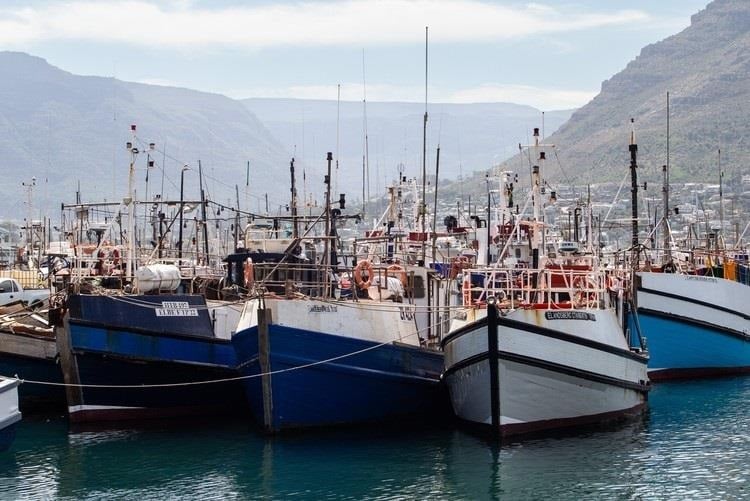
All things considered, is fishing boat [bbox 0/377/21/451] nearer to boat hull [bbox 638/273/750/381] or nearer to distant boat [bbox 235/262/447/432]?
distant boat [bbox 235/262/447/432]

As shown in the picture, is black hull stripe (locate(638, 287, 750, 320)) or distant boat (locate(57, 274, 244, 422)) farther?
black hull stripe (locate(638, 287, 750, 320))

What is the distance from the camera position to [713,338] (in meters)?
43.1

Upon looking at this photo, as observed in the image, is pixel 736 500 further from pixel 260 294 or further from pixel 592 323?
pixel 260 294

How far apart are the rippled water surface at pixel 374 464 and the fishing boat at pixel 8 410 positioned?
68 cm

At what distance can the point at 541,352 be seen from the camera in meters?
29.9

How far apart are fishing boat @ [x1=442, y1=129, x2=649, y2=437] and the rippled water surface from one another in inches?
26.1

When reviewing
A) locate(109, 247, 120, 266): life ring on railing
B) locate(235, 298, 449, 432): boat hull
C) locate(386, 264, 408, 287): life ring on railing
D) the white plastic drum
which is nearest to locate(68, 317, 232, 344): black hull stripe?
the white plastic drum

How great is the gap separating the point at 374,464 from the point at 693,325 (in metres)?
17.1

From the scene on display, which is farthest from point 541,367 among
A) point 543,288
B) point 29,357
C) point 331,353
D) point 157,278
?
point 29,357

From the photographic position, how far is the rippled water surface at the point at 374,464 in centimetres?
2695

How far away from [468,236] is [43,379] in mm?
20770

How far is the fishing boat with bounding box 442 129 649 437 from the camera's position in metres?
29.7

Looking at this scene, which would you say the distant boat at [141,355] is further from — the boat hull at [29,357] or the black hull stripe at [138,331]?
the boat hull at [29,357]

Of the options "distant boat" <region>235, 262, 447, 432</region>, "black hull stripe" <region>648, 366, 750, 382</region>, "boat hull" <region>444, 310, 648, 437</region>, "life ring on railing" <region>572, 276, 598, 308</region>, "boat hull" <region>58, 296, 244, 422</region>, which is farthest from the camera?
"black hull stripe" <region>648, 366, 750, 382</region>
